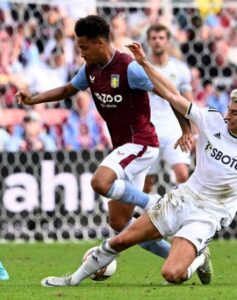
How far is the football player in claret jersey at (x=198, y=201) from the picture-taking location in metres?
8.29

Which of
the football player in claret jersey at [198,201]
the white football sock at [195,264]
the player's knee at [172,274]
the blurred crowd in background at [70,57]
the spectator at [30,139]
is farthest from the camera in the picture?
the blurred crowd in background at [70,57]

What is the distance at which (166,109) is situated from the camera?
12.7 m

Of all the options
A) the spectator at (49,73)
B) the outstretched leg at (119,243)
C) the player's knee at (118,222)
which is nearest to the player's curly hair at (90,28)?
the player's knee at (118,222)

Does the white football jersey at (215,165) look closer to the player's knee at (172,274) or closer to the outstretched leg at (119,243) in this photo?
the outstretched leg at (119,243)

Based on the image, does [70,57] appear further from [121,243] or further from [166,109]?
[121,243]

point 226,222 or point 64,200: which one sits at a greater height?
point 226,222

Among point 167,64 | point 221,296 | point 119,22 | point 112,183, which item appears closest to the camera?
point 221,296

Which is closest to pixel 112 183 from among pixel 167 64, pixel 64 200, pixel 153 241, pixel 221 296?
pixel 153 241

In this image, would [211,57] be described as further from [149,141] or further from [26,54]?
[149,141]

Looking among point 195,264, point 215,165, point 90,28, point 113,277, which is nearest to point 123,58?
point 90,28

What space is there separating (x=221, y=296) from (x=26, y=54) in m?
9.21

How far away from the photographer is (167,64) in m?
12.9

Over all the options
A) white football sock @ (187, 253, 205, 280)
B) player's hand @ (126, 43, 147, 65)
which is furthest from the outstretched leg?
player's hand @ (126, 43, 147, 65)

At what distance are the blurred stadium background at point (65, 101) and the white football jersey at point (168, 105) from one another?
192 centimetres
